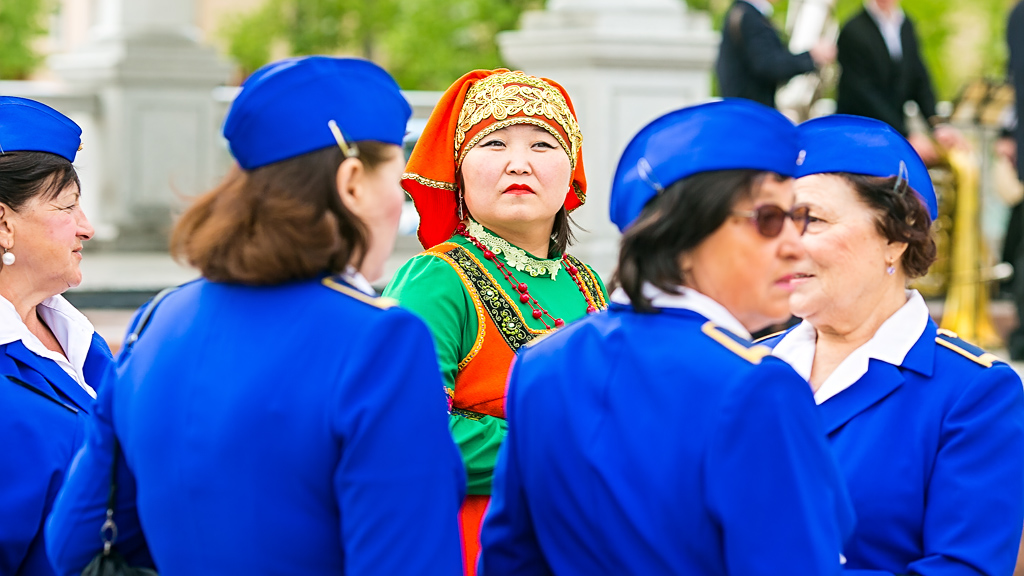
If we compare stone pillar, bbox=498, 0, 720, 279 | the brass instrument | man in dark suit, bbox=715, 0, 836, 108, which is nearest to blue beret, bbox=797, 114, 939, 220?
man in dark suit, bbox=715, 0, 836, 108

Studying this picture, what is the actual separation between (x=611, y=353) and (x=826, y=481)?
14.5 inches

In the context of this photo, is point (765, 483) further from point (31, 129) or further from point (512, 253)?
point (31, 129)

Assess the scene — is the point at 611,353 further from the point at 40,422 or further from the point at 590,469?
the point at 40,422

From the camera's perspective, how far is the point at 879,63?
8.02 m

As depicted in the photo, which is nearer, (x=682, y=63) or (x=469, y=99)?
(x=469, y=99)

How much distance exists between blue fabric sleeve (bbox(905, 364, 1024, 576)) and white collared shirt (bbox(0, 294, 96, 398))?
180cm

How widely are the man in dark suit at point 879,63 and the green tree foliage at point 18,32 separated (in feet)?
76.8

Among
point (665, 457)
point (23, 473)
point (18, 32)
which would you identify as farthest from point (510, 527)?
point (18, 32)

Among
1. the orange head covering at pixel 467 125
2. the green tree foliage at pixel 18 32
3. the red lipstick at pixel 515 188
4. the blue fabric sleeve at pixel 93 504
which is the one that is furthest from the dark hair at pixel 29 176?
the green tree foliage at pixel 18 32

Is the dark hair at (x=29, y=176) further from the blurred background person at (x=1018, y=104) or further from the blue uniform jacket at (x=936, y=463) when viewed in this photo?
the blurred background person at (x=1018, y=104)

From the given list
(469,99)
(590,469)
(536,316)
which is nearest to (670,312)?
(590,469)

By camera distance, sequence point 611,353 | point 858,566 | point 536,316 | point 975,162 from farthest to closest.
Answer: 1. point 975,162
2. point 536,316
3. point 858,566
4. point 611,353

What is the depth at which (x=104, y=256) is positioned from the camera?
35.6 feet

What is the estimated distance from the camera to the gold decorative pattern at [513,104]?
297 cm
